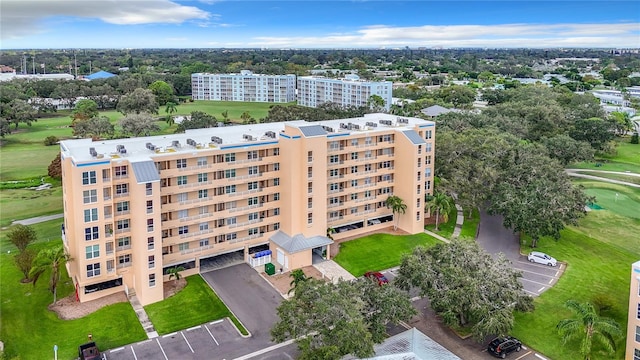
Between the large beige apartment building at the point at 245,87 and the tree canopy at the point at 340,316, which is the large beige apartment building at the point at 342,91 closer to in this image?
the large beige apartment building at the point at 245,87

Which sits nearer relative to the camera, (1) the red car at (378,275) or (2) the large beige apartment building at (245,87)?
(1) the red car at (378,275)

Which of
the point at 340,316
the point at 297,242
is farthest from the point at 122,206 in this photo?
the point at 340,316

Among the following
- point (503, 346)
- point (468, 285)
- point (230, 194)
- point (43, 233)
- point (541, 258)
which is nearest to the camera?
point (503, 346)

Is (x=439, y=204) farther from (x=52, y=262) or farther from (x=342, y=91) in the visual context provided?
(x=342, y=91)

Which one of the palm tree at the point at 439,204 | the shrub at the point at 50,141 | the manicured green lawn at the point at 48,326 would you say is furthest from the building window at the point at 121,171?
the shrub at the point at 50,141

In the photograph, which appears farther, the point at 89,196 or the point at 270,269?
the point at 270,269
